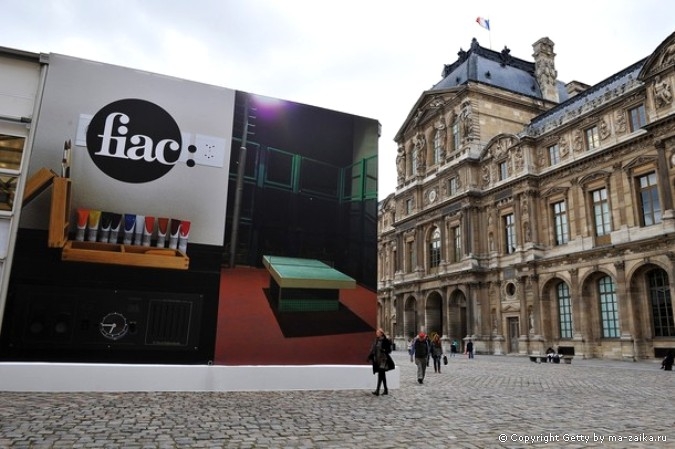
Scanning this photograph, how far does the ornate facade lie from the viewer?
27.5 meters

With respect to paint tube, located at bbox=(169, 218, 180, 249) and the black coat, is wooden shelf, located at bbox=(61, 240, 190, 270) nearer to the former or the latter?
paint tube, located at bbox=(169, 218, 180, 249)

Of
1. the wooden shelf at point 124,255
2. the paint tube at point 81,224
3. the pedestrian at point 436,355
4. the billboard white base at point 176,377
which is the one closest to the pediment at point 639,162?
the pedestrian at point 436,355

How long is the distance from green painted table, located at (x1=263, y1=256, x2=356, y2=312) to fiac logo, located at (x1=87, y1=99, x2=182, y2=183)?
10.3 ft

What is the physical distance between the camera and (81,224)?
998 cm

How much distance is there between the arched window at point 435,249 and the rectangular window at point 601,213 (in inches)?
580

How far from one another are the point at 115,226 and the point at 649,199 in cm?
2819

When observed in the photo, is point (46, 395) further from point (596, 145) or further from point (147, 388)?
point (596, 145)

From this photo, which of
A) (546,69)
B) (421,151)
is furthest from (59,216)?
(546,69)

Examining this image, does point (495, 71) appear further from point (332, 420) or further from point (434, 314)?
point (332, 420)

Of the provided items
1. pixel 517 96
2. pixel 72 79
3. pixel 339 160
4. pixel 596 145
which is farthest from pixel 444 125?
pixel 72 79

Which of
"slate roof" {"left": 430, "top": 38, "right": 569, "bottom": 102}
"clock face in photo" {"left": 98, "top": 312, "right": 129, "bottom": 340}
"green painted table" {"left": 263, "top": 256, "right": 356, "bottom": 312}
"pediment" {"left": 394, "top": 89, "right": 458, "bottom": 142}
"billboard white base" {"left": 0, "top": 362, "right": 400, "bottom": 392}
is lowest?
"billboard white base" {"left": 0, "top": 362, "right": 400, "bottom": 392}

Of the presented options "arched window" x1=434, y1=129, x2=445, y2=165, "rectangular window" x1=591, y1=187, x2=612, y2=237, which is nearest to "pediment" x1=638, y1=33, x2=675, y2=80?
"rectangular window" x1=591, y1=187, x2=612, y2=237

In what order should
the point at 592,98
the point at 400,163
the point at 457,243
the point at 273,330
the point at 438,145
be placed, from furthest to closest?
the point at 400,163
the point at 438,145
the point at 457,243
the point at 592,98
the point at 273,330

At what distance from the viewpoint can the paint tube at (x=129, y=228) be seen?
1030 cm
